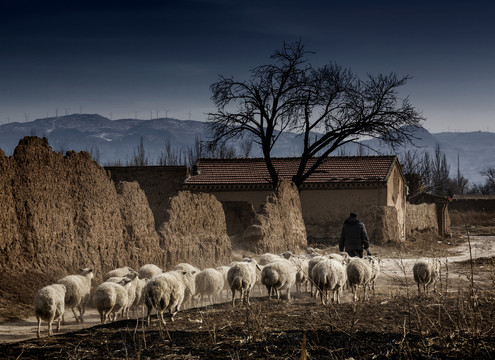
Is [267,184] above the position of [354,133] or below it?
below

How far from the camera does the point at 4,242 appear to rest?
11.4 meters

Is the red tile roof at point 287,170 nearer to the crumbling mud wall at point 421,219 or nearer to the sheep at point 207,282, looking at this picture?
the crumbling mud wall at point 421,219

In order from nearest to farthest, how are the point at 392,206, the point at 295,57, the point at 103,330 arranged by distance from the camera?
the point at 103,330
the point at 392,206
the point at 295,57

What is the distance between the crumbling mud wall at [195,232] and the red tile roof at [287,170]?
12316 millimetres

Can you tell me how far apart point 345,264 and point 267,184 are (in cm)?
1786

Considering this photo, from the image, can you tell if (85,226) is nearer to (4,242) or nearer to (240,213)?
(4,242)

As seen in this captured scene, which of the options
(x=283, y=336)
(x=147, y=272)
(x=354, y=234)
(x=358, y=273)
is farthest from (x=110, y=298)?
(x=354, y=234)

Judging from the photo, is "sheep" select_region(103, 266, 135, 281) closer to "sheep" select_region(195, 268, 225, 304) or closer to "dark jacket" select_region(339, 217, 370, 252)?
"sheep" select_region(195, 268, 225, 304)

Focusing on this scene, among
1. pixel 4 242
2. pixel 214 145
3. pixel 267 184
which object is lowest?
pixel 4 242

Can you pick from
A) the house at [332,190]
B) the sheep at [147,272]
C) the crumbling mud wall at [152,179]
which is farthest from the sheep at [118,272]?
the house at [332,190]

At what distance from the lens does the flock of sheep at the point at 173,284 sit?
1016cm

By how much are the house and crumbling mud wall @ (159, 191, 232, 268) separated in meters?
8.41

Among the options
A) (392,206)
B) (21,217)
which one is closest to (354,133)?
(392,206)

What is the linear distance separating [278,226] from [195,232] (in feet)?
19.4
